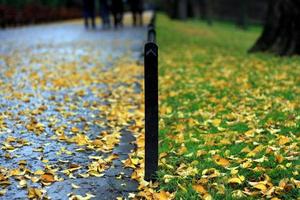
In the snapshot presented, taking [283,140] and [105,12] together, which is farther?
[105,12]

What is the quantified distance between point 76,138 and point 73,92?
10.6 feet

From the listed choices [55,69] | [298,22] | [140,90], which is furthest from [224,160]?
[298,22]

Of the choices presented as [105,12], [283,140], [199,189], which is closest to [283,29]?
[283,140]

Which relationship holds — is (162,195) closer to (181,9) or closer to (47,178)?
(47,178)

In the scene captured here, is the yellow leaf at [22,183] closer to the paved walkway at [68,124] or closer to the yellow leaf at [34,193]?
the paved walkway at [68,124]

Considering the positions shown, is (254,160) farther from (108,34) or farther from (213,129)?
(108,34)

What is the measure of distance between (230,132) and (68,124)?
2.33 m

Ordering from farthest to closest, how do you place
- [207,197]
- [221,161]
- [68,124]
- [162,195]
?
[68,124] → [221,161] → [162,195] → [207,197]

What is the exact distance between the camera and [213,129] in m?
7.20

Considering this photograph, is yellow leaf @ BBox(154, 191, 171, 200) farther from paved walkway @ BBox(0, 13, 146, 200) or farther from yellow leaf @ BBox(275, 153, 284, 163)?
yellow leaf @ BBox(275, 153, 284, 163)

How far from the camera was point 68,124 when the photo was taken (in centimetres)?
775

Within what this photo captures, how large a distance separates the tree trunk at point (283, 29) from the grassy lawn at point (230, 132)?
2.17 m

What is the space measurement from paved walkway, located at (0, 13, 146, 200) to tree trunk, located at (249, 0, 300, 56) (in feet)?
12.6

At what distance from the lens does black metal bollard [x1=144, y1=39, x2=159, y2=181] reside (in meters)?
5.13
